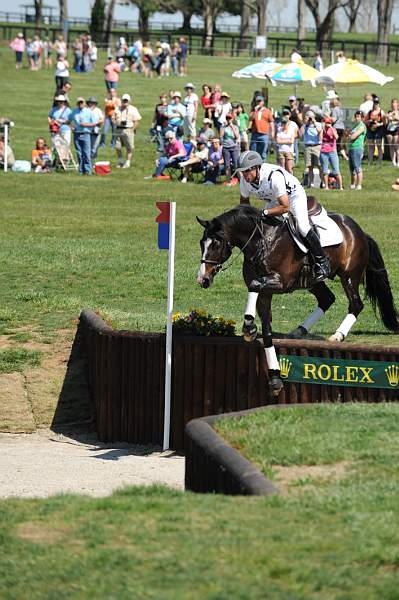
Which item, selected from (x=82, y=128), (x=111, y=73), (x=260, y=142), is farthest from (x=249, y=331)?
(x=111, y=73)

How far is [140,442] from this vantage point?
14883 millimetres

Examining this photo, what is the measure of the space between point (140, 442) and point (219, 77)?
4715 cm

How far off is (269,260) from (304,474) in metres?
4.59

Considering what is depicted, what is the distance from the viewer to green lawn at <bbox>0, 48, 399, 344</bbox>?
1770 cm

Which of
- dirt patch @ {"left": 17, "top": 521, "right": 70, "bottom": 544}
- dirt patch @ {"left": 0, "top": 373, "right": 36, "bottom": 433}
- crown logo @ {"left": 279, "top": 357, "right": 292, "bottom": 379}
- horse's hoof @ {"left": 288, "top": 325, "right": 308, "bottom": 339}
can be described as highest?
dirt patch @ {"left": 17, "top": 521, "right": 70, "bottom": 544}

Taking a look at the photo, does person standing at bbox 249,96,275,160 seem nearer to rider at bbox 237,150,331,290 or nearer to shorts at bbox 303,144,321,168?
shorts at bbox 303,144,321,168

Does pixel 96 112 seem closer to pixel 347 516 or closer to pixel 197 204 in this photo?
pixel 197 204

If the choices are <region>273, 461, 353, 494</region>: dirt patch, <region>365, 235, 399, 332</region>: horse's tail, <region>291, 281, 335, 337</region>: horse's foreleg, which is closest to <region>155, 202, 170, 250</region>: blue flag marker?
<region>291, 281, 335, 337</region>: horse's foreleg

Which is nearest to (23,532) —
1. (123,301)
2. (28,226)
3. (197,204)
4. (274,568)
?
(274,568)

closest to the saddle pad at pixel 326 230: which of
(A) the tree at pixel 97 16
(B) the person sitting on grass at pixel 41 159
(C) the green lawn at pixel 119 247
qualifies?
(C) the green lawn at pixel 119 247

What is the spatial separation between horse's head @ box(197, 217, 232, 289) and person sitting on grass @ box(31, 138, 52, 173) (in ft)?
71.5

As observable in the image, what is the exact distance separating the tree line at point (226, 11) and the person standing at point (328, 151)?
4048 cm

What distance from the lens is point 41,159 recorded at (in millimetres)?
34000

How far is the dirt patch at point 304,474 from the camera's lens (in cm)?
849
